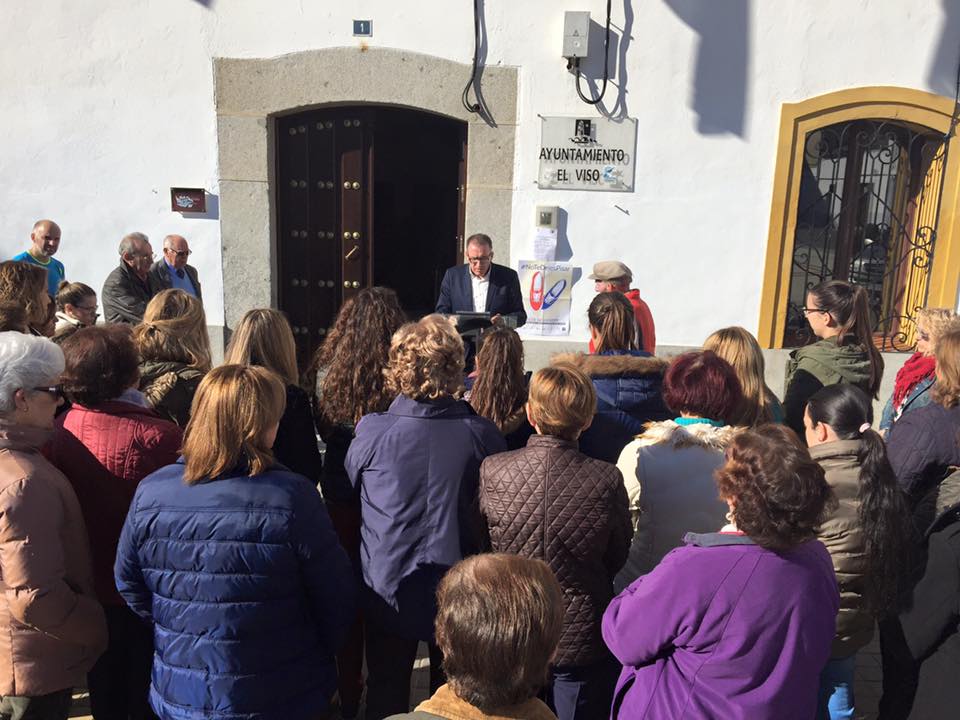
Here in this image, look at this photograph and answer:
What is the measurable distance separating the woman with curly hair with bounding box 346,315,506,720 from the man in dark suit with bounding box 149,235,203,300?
3.33 meters

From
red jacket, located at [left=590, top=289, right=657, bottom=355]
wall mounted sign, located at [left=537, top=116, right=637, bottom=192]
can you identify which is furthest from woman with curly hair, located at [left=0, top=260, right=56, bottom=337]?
wall mounted sign, located at [left=537, top=116, right=637, bottom=192]

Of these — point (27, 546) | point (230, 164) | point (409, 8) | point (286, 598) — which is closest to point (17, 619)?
point (27, 546)

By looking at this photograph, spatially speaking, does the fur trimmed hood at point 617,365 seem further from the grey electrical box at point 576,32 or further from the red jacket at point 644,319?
the grey electrical box at point 576,32

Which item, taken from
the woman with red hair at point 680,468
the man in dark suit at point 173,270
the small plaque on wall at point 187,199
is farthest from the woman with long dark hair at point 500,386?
the small plaque on wall at point 187,199

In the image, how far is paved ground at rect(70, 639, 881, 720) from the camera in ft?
10.6

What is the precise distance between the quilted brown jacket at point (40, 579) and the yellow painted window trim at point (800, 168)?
5.41m

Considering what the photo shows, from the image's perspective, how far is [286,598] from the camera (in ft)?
6.72

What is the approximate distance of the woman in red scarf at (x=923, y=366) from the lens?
349 cm

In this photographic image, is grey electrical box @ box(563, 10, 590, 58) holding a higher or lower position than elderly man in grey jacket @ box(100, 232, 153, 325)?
higher

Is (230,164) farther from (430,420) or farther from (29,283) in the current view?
(430,420)

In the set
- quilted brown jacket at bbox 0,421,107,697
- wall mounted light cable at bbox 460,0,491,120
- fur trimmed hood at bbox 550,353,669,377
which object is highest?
wall mounted light cable at bbox 460,0,491,120

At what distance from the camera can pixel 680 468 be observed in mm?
2443

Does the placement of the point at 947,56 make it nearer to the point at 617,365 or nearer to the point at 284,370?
the point at 617,365

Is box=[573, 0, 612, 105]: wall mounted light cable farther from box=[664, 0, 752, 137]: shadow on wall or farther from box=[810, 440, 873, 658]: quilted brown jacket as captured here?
box=[810, 440, 873, 658]: quilted brown jacket
